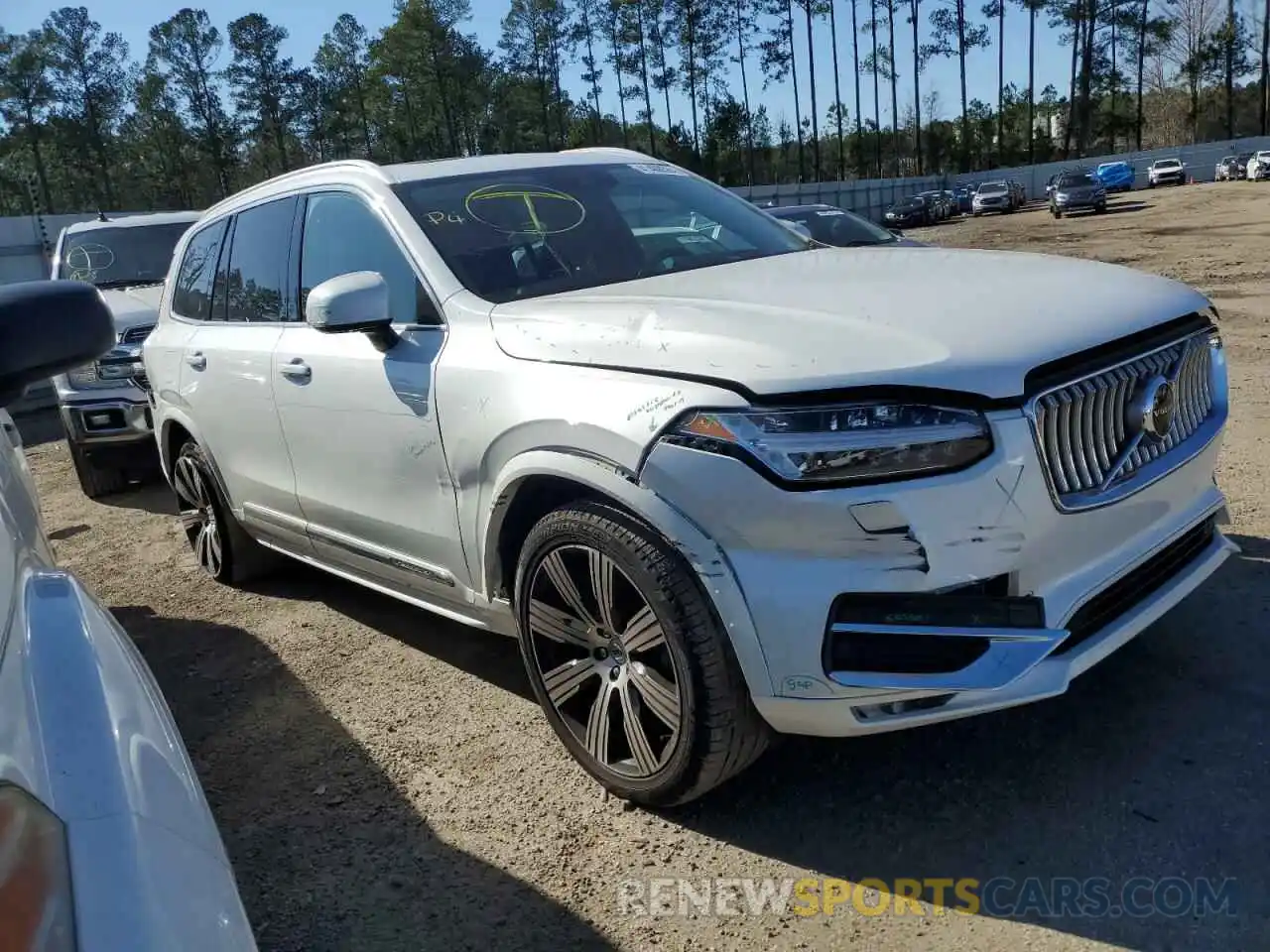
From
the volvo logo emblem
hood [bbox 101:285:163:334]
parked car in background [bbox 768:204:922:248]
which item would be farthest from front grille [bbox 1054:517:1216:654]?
parked car in background [bbox 768:204:922:248]

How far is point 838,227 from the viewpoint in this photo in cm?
1108

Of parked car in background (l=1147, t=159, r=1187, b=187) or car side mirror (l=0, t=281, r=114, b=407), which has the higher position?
car side mirror (l=0, t=281, r=114, b=407)

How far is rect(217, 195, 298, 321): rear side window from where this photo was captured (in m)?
4.18

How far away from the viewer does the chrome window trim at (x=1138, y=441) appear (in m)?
2.39

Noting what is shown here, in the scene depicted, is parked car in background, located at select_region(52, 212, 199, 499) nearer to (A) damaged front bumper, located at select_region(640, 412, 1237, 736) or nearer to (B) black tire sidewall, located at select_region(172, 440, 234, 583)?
(B) black tire sidewall, located at select_region(172, 440, 234, 583)

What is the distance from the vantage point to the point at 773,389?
2.34 m

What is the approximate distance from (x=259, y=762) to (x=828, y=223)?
30.4ft

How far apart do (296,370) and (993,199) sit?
50221 millimetres

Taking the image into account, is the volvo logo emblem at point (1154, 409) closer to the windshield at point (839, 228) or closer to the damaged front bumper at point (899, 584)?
the damaged front bumper at point (899, 584)

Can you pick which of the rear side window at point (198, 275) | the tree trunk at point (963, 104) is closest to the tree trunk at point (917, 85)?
the tree trunk at point (963, 104)

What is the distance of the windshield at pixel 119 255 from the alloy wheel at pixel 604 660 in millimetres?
7893

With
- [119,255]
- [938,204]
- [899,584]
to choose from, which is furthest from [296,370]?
[938,204]

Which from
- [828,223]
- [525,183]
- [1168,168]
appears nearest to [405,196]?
[525,183]

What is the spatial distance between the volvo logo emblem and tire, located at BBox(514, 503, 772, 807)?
1220 millimetres
